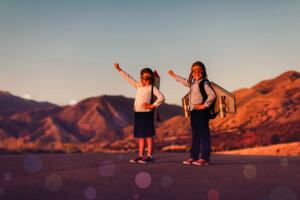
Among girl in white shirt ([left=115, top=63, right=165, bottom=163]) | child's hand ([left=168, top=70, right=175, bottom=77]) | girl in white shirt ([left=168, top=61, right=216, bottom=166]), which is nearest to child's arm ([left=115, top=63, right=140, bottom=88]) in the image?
girl in white shirt ([left=115, top=63, right=165, bottom=163])

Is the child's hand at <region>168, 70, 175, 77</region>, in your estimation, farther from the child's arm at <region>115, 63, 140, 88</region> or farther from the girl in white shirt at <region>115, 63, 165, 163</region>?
the child's arm at <region>115, 63, 140, 88</region>

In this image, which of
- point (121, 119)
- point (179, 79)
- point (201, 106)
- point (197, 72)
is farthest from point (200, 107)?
point (121, 119)

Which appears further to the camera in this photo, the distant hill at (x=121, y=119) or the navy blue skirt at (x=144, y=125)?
the distant hill at (x=121, y=119)

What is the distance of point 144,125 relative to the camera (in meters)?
9.16

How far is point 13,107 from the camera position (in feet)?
460

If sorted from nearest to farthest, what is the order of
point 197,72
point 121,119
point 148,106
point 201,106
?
point 201,106 → point 197,72 → point 148,106 → point 121,119

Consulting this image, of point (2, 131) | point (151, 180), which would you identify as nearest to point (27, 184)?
point (151, 180)

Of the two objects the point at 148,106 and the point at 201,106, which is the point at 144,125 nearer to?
the point at 148,106

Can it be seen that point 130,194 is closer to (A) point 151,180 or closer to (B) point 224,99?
(A) point 151,180

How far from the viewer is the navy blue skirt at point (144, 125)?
9148 mm

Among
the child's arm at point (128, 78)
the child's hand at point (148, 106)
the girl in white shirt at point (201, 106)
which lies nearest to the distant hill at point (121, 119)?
the child's arm at point (128, 78)

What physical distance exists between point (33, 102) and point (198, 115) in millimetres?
155972

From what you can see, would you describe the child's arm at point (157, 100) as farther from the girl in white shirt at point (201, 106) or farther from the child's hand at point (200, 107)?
the child's hand at point (200, 107)

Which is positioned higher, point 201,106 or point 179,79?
point 179,79
